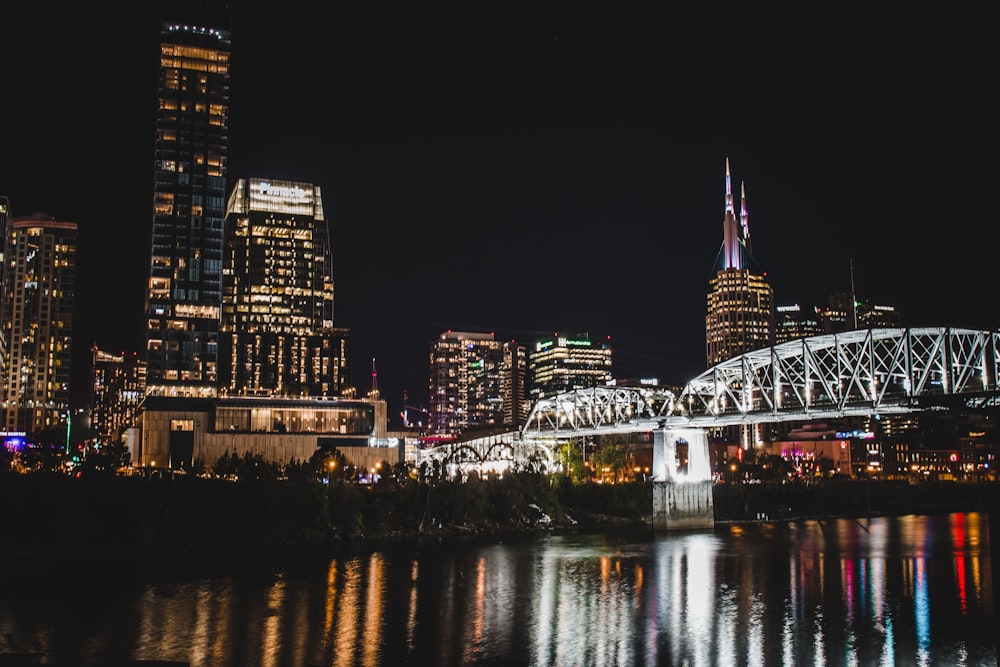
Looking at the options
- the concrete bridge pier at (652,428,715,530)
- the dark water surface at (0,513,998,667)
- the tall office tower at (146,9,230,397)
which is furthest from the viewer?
the tall office tower at (146,9,230,397)

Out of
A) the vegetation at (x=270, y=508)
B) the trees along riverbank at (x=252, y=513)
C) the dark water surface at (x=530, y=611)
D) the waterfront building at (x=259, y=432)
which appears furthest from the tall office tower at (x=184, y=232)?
the dark water surface at (x=530, y=611)

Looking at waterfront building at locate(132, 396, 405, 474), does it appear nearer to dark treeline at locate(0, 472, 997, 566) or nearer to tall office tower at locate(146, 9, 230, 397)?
dark treeline at locate(0, 472, 997, 566)

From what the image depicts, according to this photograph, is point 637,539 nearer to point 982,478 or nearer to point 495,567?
point 495,567

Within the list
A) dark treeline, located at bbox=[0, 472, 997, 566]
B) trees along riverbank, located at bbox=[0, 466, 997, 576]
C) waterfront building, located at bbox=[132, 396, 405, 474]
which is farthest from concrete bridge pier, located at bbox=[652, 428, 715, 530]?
waterfront building, located at bbox=[132, 396, 405, 474]

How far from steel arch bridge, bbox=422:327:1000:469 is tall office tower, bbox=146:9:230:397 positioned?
77002 mm

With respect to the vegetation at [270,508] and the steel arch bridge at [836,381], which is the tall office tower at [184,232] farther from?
the steel arch bridge at [836,381]

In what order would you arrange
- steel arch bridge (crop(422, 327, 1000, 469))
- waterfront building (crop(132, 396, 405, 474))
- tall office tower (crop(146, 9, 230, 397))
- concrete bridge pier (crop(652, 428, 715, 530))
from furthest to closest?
tall office tower (crop(146, 9, 230, 397)), waterfront building (crop(132, 396, 405, 474)), concrete bridge pier (crop(652, 428, 715, 530)), steel arch bridge (crop(422, 327, 1000, 469))

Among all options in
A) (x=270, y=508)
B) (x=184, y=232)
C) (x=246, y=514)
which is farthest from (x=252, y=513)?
(x=184, y=232)

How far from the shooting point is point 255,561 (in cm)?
7094

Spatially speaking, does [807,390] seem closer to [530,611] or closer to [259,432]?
[530,611]

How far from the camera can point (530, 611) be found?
5212 centimetres

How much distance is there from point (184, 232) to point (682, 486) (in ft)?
429

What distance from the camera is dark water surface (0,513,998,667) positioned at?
41250 mm

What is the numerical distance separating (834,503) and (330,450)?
251 ft
